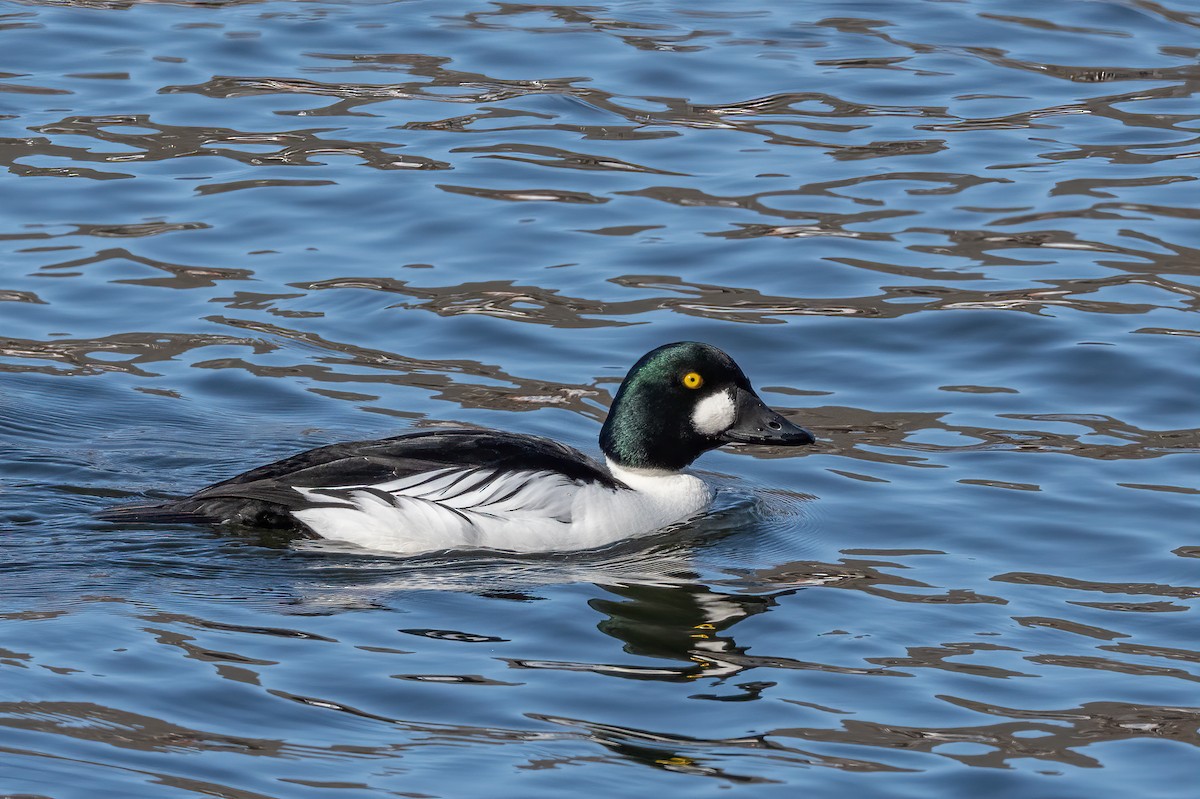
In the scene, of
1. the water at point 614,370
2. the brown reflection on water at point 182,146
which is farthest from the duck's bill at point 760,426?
the brown reflection on water at point 182,146

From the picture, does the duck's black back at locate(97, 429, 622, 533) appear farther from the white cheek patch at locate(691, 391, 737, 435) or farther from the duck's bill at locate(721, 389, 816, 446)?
the duck's bill at locate(721, 389, 816, 446)

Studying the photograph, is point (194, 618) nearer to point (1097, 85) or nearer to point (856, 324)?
point (856, 324)

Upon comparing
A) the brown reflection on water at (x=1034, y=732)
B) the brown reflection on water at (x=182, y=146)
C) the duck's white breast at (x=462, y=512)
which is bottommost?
the brown reflection on water at (x=1034, y=732)

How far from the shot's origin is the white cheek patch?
30.9ft

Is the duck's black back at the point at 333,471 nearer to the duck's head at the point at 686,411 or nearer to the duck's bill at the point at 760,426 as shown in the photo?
the duck's head at the point at 686,411

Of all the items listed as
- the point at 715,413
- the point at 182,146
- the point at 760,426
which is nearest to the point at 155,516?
the point at 715,413

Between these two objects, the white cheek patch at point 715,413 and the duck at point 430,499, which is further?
the white cheek patch at point 715,413

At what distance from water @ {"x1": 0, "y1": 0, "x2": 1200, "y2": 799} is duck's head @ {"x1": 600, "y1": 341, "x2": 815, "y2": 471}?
1.31 feet

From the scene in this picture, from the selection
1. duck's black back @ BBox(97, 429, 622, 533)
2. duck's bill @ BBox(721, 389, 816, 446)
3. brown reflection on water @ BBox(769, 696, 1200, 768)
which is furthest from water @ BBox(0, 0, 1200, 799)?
duck's bill @ BBox(721, 389, 816, 446)

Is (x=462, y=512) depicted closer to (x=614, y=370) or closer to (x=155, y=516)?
(x=155, y=516)

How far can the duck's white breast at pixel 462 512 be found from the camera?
8.88 metres

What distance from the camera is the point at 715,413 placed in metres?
9.45

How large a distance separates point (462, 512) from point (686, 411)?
1236 mm

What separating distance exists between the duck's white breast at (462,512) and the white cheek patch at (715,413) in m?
0.71
